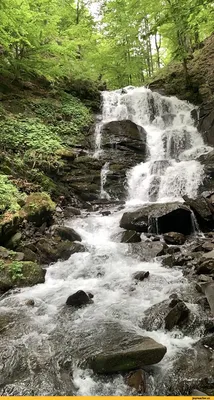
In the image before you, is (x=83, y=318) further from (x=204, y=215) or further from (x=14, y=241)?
(x=204, y=215)

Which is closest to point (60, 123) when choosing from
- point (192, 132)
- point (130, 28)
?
point (192, 132)

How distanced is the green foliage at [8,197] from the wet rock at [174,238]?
14.0 feet

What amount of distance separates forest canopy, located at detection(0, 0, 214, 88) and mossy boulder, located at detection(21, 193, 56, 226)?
5.41m

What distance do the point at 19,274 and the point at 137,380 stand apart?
3552mm

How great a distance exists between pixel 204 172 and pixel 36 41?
8139 mm

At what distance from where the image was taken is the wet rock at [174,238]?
28.8 feet

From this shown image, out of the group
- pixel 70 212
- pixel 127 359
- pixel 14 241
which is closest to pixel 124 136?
pixel 70 212

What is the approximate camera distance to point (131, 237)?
8828 millimetres

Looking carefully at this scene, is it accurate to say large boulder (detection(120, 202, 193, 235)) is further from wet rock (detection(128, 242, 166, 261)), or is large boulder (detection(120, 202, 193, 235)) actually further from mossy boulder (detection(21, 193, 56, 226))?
mossy boulder (detection(21, 193, 56, 226))

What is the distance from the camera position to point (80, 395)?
3.63 meters

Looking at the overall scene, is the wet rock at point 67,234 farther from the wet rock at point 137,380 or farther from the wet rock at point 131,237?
the wet rock at point 137,380

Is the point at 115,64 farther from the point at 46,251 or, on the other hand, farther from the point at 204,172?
the point at 46,251

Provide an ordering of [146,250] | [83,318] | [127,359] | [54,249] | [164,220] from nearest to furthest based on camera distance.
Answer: [127,359], [83,318], [54,249], [146,250], [164,220]

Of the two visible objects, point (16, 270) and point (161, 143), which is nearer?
point (16, 270)
